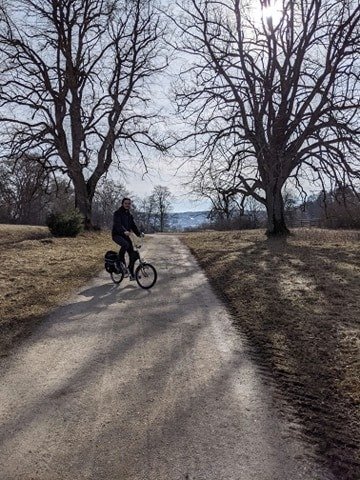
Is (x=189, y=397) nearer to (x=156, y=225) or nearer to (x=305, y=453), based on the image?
(x=305, y=453)

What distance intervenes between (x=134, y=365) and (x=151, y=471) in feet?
6.75

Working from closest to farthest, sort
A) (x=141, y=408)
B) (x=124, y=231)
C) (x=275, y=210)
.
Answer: (x=141, y=408), (x=124, y=231), (x=275, y=210)

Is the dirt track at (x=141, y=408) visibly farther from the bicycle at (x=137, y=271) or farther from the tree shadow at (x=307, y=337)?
the bicycle at (x=137, y=271)

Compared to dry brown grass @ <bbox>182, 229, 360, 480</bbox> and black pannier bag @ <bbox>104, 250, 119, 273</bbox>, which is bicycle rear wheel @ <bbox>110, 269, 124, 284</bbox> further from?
dry brown grass @ <bbox>182, 229, 360, 480</bbox>

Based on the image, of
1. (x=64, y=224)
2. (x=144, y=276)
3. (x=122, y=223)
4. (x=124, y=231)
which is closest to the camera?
(x=144, y=276)

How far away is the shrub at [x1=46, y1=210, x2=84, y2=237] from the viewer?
2253 cm

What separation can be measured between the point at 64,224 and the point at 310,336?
61.6 feet

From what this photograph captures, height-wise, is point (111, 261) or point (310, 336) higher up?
point (111, 261)

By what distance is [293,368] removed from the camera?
4836mm

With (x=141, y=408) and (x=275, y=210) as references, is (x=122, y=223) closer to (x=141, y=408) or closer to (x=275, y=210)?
(x=141, y=408)

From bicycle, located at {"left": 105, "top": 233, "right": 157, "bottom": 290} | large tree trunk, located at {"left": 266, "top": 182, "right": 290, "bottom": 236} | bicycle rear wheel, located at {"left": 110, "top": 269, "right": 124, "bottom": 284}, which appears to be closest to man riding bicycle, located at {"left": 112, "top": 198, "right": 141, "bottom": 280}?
bicycle, located at {"left": 105, "top": 233, "right": 157, "bottom": 290}

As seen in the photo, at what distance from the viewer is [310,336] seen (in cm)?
589

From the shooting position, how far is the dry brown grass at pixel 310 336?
11.8 ft

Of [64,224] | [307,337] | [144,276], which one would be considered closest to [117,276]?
[144,276]
